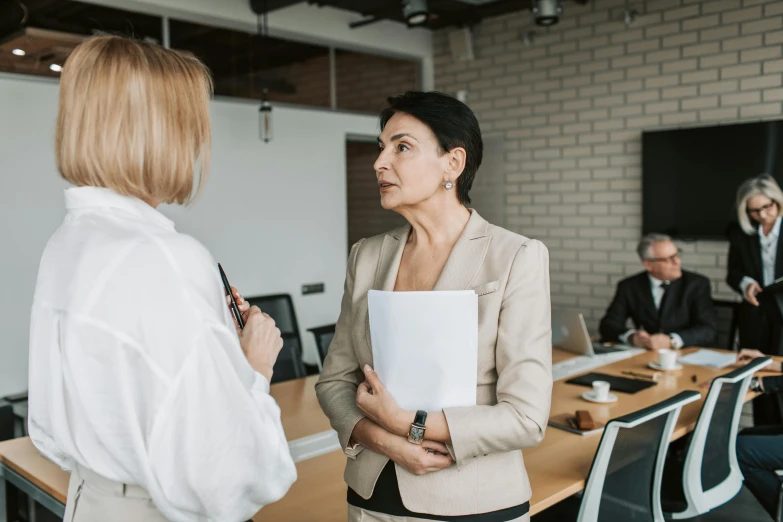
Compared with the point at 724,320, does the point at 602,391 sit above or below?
above

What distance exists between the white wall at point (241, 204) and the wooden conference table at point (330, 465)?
2.12 meters

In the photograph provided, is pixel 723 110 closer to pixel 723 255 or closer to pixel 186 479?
pixel 723 255

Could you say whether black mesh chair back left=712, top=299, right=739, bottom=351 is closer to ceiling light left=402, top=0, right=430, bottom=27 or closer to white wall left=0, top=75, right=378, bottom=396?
ceiling light left=402, top=0, right=430, bottom=27

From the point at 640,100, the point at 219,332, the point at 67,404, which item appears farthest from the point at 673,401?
the point at 640,100

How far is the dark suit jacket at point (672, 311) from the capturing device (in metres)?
4.10

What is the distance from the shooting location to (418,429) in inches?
50.8

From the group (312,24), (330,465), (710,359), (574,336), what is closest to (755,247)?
(710,359)

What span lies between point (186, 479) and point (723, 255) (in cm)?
480

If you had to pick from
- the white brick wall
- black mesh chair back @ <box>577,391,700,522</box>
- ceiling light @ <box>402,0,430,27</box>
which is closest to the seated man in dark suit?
the white brick wall

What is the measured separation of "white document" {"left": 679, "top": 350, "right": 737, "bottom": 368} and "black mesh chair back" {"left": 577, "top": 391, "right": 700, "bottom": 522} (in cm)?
149

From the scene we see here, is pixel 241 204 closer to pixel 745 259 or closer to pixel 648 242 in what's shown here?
pixel 648 242

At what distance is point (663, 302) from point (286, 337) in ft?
7.40

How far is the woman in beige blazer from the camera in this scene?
4.25 feet

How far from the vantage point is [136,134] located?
0.98 metres
